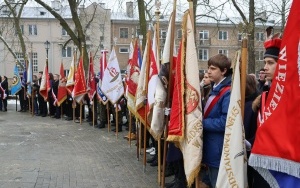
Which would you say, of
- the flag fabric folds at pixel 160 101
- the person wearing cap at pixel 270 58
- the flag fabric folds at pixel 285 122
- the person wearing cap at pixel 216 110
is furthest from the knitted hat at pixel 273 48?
the flag fabric folds at pixel 160 101

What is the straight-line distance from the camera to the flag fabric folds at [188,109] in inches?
175

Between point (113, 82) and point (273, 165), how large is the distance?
8.42 meters

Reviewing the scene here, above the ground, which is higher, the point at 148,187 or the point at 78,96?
the point at 78,96

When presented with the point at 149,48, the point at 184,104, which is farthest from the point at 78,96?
the point at 184,104

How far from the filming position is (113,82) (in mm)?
10945

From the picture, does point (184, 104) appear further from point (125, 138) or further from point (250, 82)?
point (125, 138)

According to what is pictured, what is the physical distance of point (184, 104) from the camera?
466cm

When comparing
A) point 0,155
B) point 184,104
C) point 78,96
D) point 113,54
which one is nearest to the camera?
point 184,104

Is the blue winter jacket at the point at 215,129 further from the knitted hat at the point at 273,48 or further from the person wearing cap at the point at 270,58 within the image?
the knitted hat at the point at 273,48

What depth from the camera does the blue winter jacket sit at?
4.18 meters

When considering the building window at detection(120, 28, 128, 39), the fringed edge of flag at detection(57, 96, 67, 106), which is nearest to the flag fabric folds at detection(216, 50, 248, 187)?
the fringed edge of flag at detection(57, 96, 67, 106)

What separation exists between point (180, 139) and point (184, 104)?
422 millimetres

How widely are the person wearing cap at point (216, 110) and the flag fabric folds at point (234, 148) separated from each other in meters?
0.37

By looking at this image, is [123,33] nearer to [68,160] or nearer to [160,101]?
[68,160]
